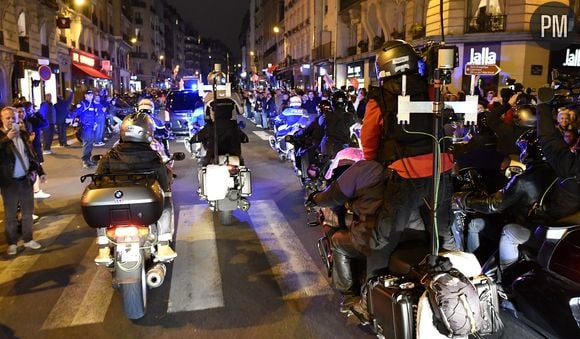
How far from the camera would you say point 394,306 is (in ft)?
11.0

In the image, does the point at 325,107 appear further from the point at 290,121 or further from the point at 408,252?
the point at 408,252

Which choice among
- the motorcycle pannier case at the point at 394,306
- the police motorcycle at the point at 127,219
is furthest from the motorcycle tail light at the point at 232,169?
the motorcycle pannier case at the point at 394,306

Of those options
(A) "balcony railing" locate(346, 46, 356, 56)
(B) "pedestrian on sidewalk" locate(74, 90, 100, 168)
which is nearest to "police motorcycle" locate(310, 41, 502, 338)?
(B) "pedestrian on sidewalk" locate(74, 90, 100, 168)

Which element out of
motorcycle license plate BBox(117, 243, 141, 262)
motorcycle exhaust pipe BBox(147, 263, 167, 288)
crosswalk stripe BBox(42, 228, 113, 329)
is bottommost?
crosswalk stripe BBox(42, 228, 113, 329)

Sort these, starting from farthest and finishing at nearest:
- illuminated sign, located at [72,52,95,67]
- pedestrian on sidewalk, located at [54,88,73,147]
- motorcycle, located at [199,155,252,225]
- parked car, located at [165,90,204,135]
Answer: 1. illuminated sign, located at [72,52,95,67]
2. parked car, located at [165,90,204,135]
3. pedestrian on sidewalk, located at [54,88,73,147]
4. motorcycle, located at [199,155,252,225]

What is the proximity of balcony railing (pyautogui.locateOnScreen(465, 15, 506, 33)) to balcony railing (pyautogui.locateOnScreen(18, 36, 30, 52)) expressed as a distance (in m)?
22.0

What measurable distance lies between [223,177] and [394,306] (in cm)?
485

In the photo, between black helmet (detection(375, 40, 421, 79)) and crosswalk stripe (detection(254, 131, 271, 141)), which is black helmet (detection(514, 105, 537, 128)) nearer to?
black helmet (detection(375, 40, 421, 79))

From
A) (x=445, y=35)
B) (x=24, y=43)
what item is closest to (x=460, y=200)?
(x=445, y=35)

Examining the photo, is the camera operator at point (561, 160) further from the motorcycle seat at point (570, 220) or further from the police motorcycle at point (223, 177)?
the police motorcycle at point (223, 177)

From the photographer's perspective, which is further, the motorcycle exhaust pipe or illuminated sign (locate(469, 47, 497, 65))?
illuminated sign (locate(469, 47, 497, 65))

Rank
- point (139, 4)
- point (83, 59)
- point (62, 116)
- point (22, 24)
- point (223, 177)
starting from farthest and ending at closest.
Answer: point (139, 4)
point (83, 59)
point (22, 24)
point (62, 116)
point (223, 177)

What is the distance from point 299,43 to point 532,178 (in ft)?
180

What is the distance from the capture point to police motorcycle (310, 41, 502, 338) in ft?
10.00
